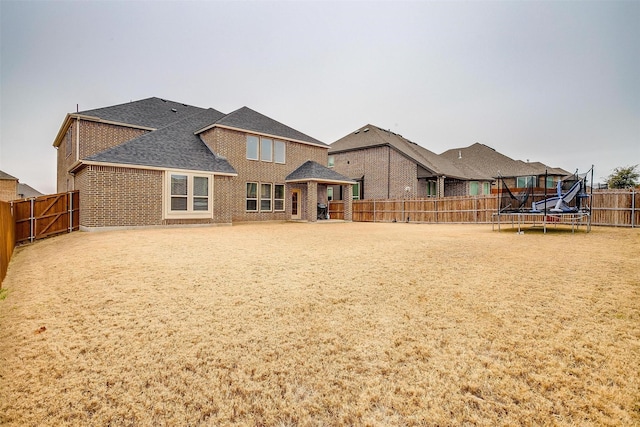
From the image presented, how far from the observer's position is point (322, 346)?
2.70m

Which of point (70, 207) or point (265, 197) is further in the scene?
point (265, 197)

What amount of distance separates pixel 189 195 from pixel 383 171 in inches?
654

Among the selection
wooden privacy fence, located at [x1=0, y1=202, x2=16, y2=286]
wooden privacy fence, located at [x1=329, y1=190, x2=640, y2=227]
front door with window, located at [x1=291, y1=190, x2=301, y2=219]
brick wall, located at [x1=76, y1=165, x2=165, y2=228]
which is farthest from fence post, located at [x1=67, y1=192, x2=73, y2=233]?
wooden privacy fence, located at [x1=329, y1=190, x2=640, y2=227]

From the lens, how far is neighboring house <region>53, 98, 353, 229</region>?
12.6 meters

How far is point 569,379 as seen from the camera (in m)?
2.18

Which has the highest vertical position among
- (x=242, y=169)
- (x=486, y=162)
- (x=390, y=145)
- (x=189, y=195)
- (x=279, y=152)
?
(x=390, y=145)

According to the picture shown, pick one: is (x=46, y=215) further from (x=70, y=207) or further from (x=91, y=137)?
(x=91, y=137)

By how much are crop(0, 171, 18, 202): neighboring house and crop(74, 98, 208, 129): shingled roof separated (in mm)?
30461

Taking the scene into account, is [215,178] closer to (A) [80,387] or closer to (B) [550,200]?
(A) [80,387]

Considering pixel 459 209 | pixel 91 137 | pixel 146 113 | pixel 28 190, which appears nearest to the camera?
pixel 91 137

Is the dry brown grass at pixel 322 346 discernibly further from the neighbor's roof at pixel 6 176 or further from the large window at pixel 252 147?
the neighbor's roof at pixel 6 176

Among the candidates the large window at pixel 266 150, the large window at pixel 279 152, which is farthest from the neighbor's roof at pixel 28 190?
the large window at pixel 279 152

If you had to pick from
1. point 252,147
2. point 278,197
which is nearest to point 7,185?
point 252,147

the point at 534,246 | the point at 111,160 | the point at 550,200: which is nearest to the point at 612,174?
the point at 550,200
